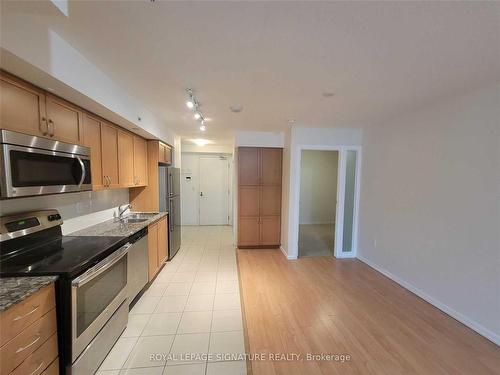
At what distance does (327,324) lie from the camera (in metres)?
2.22

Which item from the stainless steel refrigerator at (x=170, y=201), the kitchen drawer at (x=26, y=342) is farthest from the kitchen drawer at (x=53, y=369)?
the stainless steel refrigerator at (x=170, y=201)

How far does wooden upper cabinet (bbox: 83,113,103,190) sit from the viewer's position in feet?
6.53

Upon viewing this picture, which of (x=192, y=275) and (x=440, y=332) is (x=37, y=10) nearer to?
(x=192, y=275)

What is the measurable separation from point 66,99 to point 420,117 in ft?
12.7

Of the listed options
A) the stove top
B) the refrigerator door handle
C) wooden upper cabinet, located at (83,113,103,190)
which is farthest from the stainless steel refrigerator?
the stove top

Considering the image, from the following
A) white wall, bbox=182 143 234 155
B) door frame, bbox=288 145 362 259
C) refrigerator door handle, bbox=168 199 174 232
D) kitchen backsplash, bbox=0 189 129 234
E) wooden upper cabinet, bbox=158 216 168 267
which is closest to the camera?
kitchen backsplash, bbox=0 189 129 234

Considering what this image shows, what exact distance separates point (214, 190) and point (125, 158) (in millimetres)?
3760

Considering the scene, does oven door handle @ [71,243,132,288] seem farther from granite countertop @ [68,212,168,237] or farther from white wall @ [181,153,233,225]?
white wall @ [181,153,233,225]

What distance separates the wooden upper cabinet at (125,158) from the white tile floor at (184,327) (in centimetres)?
150

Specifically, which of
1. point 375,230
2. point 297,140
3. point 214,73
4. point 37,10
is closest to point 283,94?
point 214,73

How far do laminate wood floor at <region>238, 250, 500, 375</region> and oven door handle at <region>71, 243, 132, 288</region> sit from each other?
1.42 m

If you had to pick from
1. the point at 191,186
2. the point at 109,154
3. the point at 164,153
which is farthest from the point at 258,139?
the point at 191,186

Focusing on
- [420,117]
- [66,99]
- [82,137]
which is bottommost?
[82,137]

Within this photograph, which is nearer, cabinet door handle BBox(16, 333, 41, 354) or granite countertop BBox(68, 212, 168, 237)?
cabinet door handle BBox(16, 333, 41, 354)
